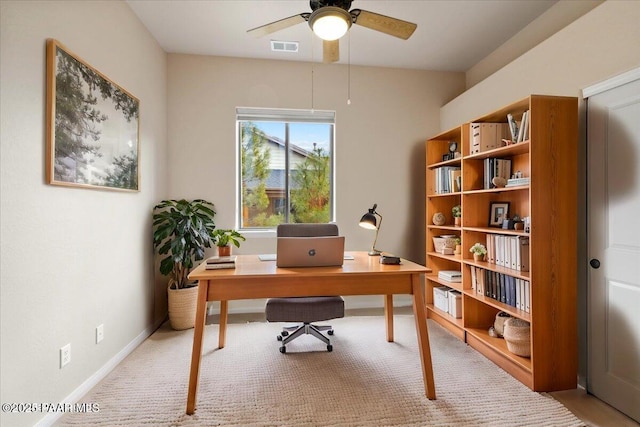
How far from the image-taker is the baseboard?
5.53ft

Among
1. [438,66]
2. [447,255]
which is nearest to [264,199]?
[447,255]

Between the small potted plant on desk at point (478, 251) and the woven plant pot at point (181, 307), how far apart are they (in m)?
2.64

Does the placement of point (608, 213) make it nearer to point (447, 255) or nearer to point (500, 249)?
point (500, 249)

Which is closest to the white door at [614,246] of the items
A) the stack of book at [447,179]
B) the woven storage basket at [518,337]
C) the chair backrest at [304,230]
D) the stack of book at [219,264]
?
the woven storage basket at [518,337]

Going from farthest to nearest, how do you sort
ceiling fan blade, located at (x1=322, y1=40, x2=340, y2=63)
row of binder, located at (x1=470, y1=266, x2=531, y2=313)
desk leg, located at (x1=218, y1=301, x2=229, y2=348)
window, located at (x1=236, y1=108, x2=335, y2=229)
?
window, located at (x1=236, y1=108, x2=335, y2=229), desk leg, located at (x1=218, y1=301, x2=229, y2=348), row of binder, located at (x1=470, y1=266, x2=531, y2=313), ceiling fan blade, located at (x1=322, y1=40, x2=340, y2=63)

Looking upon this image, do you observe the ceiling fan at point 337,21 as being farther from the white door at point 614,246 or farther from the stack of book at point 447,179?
the stack of book at point 447,179

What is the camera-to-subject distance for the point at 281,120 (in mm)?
3691

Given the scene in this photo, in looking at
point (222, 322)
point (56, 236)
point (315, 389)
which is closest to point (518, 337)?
point (315, 389)

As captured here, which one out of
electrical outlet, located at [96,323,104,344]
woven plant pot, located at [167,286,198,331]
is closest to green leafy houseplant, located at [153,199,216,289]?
woven plant pot, located at [167,286,198,331]

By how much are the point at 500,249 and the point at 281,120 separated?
2649 millimetres

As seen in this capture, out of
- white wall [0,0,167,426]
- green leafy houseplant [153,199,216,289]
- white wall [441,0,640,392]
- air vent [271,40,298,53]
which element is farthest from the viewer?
air vent [271,40,298,53]

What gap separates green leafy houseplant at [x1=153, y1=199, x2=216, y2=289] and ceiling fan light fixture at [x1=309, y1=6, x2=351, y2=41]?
2.09 meters

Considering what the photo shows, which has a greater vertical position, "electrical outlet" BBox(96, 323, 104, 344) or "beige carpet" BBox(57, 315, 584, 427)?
"electrical outlet" BBox(96, 323, 104, 344)

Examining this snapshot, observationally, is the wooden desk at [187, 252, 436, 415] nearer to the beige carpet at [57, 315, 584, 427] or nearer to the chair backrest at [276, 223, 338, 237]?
the beige carpet at [57, 315, 584, 427]
